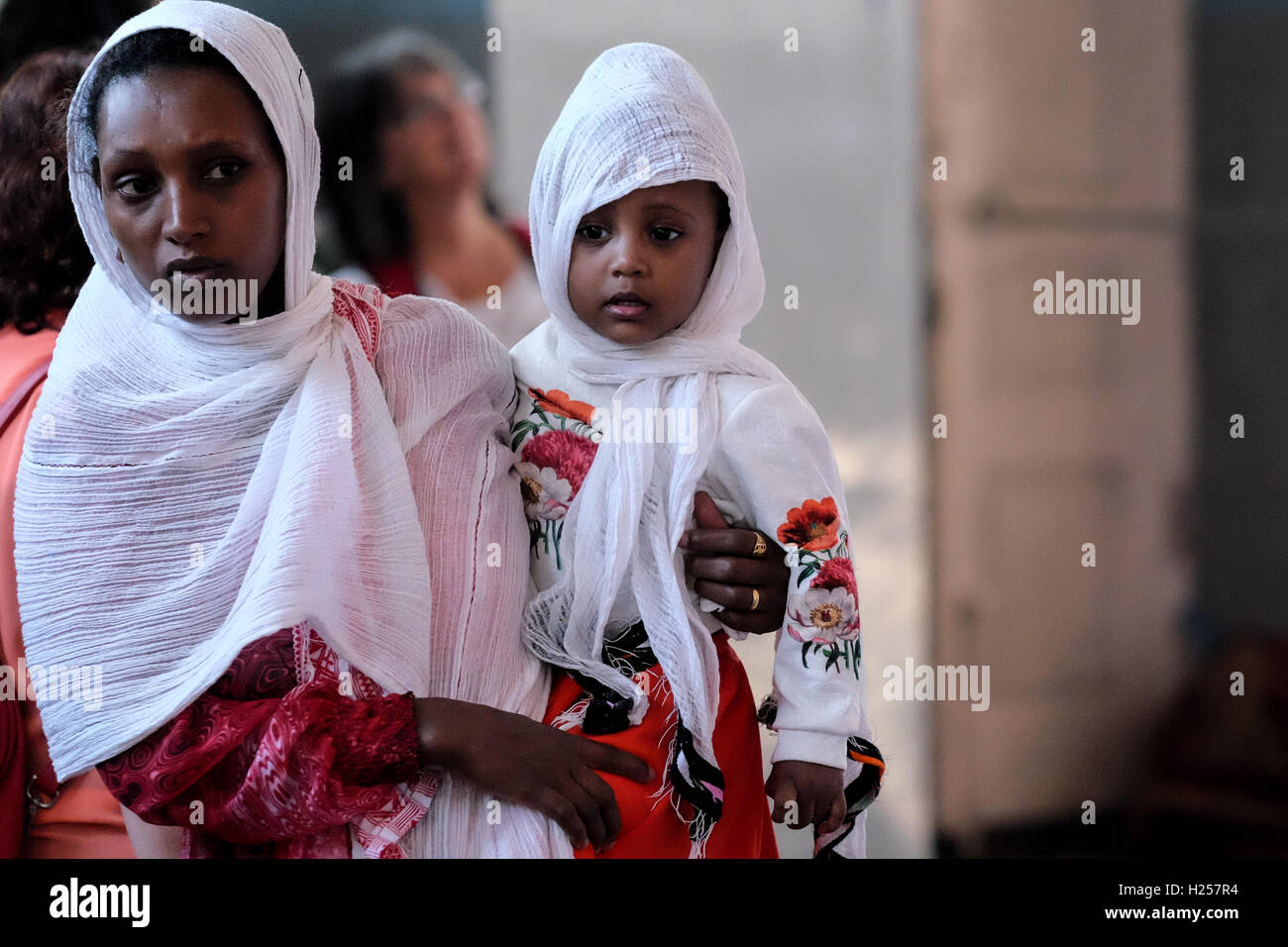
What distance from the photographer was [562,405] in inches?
43.9

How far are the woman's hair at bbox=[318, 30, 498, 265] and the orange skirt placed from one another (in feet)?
2.26

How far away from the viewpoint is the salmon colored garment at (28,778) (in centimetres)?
106

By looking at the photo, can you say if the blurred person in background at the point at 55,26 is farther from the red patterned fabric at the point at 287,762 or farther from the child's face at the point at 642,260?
the red patterned fabric at the point at 287,762

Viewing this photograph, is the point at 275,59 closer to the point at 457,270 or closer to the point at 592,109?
the point at 592,109

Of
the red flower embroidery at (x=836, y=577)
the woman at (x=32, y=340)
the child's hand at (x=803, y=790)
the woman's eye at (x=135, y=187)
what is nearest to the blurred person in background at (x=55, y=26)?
the woman at (x=32, y=340)

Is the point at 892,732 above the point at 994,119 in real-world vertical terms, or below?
below

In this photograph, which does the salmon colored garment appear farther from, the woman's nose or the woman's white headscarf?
the woman's white headscarf

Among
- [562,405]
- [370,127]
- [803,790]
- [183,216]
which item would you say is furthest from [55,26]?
[803,790]

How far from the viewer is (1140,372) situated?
1.41 metres

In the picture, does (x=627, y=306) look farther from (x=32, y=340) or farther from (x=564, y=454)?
(x=32, y=340)

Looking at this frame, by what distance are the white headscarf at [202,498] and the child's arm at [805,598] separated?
0.32 m

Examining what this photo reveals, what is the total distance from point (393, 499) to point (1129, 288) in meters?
0.94
